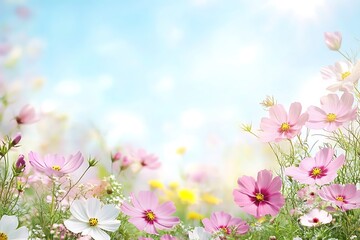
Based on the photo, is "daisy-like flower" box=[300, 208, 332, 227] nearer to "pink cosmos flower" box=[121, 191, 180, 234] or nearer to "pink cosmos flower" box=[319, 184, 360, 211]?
"pink cosmos flower" box=[319, 184, 360, 211]

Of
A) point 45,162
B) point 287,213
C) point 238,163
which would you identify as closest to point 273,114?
point 287,213

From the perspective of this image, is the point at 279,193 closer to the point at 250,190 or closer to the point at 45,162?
the point at 250,190

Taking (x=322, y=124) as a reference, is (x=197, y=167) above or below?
above

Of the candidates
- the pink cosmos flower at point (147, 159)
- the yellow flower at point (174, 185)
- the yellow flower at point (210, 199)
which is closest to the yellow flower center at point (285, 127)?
the pink cosmos flower at point (147, 159)

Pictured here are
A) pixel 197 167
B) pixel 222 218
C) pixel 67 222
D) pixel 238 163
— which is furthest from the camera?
pixel 197 167

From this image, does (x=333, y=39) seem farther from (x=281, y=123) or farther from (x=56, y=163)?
(x=56, y=163)

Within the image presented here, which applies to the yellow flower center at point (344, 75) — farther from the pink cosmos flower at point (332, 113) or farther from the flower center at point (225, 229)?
the flower center at point (225, 229)
